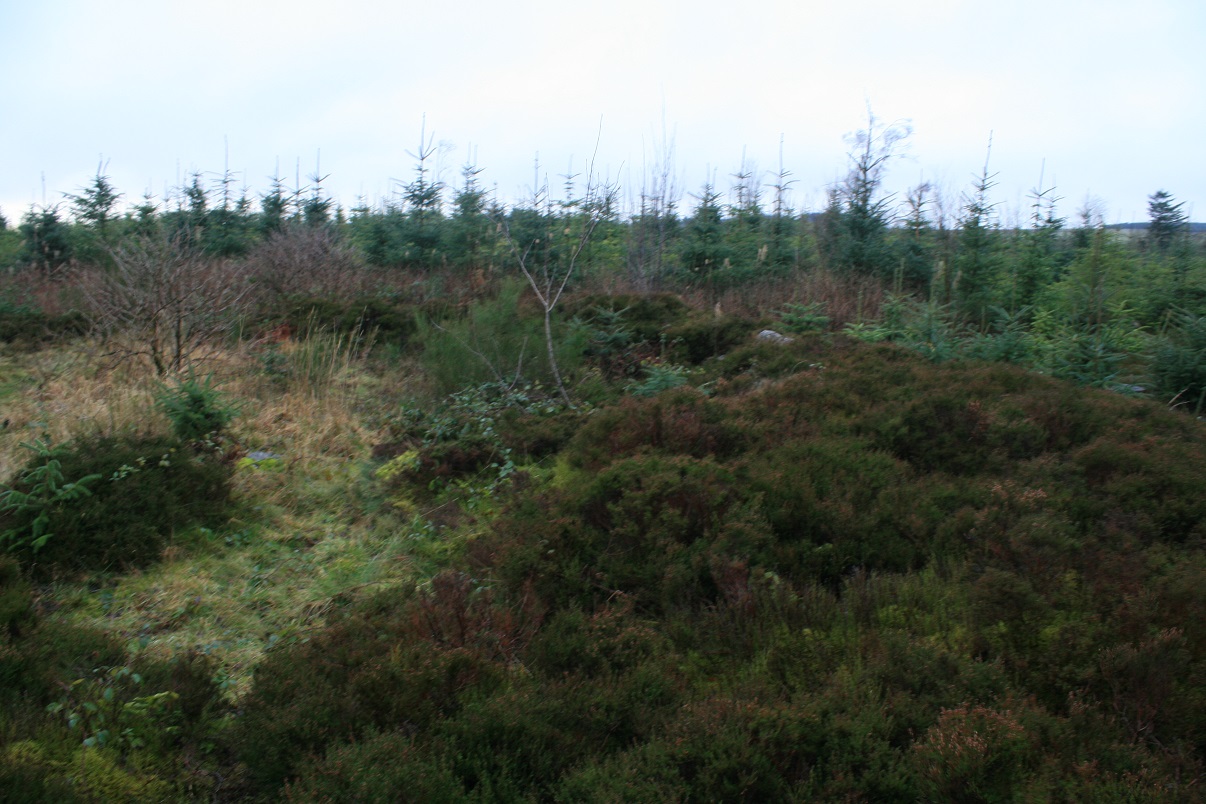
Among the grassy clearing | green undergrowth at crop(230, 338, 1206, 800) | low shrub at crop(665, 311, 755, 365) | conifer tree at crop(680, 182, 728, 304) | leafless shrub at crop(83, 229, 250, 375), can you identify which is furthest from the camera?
conifer tree at crop(680, 182, 728, 304)

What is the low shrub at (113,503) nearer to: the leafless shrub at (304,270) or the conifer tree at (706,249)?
the leafless shrub at (304,270)

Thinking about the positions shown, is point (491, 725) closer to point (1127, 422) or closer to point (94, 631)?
point (94, 631)

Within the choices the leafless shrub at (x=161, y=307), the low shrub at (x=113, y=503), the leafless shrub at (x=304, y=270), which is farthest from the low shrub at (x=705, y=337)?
the leafless shrub at (x=304, y=270)

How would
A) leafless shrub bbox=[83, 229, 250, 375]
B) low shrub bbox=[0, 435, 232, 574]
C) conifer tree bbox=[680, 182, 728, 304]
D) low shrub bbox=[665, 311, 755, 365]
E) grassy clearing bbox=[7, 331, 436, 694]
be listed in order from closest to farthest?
grassy clearing bbox=[7, 331, 436, 694]
low shrub bbox=[0, 435, 232, 574]
leafless shrub bbox=[83, 229, 250, 375]
low shrub bbox=[665, 311, 755, 365]
conifer tree bbox=[680, 182, 728, 304]

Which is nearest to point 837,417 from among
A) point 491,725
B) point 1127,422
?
point 1127,422

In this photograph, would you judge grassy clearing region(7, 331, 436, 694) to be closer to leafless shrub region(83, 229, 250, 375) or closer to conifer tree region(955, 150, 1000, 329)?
leafless shrub region(83, 229, 250, 375)

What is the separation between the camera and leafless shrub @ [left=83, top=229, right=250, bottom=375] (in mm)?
7973

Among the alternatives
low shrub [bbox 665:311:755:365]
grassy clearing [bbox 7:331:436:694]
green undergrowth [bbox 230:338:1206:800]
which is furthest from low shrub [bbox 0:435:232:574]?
low shrub [bbox 665:311:755:365]

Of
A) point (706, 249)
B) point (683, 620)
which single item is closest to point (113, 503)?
point (683, 620)

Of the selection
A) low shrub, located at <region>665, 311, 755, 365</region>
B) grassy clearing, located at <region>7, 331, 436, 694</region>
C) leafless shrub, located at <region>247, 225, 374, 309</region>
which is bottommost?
grassy clearing, located at <region>7, 331, 436, 694</region>

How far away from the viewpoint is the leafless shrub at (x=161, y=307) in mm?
7973

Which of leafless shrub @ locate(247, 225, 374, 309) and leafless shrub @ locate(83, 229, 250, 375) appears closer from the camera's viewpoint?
leafless shrub @ locate(83, 229, 250, 375)

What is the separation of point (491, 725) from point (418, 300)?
448 inches

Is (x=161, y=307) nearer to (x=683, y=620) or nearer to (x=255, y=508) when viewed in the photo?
(x=255, y=508)
